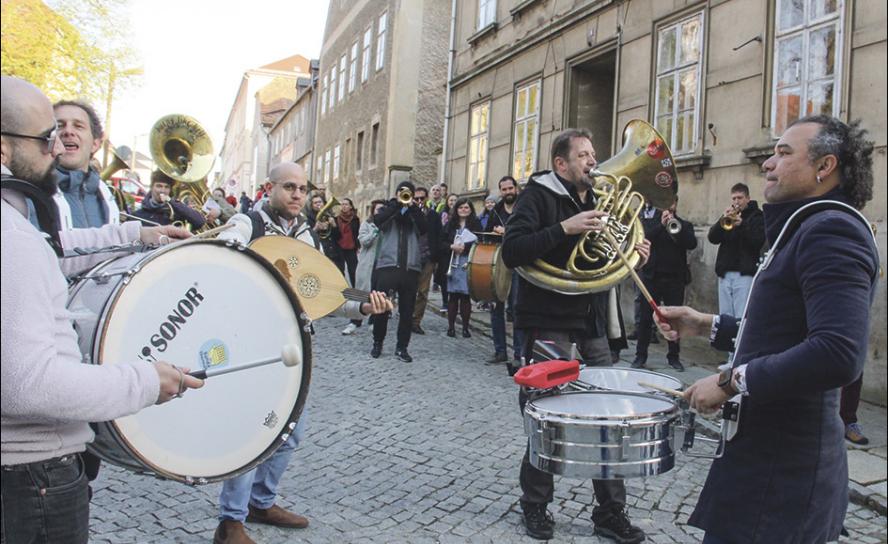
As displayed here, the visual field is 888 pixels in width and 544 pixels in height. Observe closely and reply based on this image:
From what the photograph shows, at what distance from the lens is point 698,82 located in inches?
356

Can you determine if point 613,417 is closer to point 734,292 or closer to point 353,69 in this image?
point 734,292

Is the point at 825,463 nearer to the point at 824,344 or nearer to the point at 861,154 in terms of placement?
the point at 824,344

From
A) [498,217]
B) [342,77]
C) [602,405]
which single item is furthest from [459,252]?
[342,77]

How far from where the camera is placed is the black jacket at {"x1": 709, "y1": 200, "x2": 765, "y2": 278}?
724cm

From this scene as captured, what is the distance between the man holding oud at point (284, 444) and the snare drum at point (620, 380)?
102 centimetres

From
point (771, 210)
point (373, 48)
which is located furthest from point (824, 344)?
point (373, 48)

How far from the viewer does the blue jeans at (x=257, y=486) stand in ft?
11.3

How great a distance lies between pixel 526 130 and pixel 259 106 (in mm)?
54820

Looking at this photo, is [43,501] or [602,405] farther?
[602,405]

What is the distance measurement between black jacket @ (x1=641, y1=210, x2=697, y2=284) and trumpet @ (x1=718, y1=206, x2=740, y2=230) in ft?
1.68

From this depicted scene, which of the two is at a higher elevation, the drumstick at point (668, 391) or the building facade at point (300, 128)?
the building facade at point (300, 128)

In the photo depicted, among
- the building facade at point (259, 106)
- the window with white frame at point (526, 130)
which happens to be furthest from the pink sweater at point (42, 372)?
the building facade at point (259, 106)

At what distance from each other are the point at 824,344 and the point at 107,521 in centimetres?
343

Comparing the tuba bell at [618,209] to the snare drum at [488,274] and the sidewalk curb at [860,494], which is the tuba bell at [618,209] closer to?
the sidewalk curb at [860,494]
